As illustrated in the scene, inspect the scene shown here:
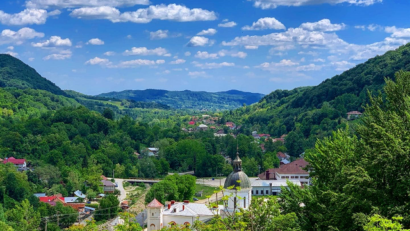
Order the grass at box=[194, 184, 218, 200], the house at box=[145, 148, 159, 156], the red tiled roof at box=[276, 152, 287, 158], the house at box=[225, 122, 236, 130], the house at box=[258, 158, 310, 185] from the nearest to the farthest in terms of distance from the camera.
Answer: the grass at box=[194, 184, 218, 200], the house at box=[258, 158, 310, 185], the red tiled roof at box=[276, 152, 287, 158], the house at box=[145, 148, 159, 156], the house at box=[225, 122, 236, 130]

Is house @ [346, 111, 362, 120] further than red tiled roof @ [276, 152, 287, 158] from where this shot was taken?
Yes

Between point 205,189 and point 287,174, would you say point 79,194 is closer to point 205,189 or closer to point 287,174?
point 205,189

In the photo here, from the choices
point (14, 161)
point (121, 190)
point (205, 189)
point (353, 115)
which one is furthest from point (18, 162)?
point (353, 115)

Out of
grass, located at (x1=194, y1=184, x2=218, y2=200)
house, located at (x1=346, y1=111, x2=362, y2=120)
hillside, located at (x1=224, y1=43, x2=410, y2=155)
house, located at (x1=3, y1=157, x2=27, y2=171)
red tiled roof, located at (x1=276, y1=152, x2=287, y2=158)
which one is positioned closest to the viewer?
grass, located at (x1=194, y1=184, x2=218, y2=200)

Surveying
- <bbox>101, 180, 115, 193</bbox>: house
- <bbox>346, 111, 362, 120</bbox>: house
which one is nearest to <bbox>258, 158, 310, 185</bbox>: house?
<bbox>101, 180, 115, 193</bbox>: house

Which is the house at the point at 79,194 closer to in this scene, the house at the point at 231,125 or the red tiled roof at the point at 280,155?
the red tiled roof at the point at 280,155

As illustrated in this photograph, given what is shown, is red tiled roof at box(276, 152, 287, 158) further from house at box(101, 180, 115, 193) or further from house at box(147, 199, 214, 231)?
house at box(147, 199, 214, 231)

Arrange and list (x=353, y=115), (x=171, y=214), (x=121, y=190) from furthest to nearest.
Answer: (x=353, y=115) → (x=121, y=190) → (x=171, y=214)

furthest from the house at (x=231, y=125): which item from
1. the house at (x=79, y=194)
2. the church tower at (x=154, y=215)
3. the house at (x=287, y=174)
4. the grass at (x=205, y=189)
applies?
the church tower at (x=154, y=215)
